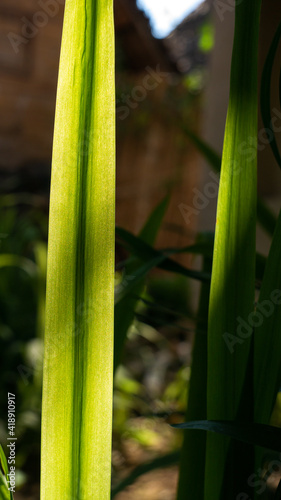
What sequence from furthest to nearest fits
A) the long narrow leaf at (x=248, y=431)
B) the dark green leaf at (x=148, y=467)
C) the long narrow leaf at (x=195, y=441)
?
the dark green leaf at (x=148, y=467)
the long narrow leaf at (x=195, y=441)
the long narrow leaf at (x=248, y=431)

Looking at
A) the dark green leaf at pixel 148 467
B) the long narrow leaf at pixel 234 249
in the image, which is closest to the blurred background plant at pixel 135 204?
the dark green leaf at pixel 148 467

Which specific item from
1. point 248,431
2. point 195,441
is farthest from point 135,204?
point 248,431

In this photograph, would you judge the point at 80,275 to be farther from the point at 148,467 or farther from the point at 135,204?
the point at 135,204

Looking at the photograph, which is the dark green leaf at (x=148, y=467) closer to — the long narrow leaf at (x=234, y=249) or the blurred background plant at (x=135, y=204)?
the blurred background plant at (x=135, y=204)

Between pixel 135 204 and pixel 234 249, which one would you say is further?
pixel 135 204

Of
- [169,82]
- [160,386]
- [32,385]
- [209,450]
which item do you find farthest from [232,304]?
[169,82]

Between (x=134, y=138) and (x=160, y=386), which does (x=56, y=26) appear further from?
(x=160, y=386)

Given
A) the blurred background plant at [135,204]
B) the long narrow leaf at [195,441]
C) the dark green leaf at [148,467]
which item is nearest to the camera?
the long narrow leaf at [195,441]

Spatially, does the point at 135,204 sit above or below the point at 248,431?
above

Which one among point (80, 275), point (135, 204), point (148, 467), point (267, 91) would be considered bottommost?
point (148, 467)
